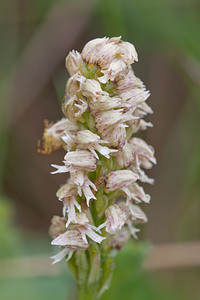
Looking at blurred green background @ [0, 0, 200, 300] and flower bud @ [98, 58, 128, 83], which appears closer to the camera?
flower bud @ [98, 58, 128, 83]

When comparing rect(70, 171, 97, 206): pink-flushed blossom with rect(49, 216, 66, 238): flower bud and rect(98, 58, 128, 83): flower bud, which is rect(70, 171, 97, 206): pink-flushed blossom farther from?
rect(98, 58, 128, 83): flower bud

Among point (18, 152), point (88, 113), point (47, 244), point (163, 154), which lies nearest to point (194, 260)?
point (47, 244)

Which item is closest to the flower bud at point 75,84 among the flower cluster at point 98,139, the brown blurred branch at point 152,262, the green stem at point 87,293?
the flower cluster at point 98,139

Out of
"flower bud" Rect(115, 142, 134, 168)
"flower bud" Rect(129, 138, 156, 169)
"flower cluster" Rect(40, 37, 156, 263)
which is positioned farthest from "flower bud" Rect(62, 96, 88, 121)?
"flower bud" Rect(129, 138, 156, 169)

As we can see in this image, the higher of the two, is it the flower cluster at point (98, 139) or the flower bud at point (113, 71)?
the flower bud at point (113, 71)

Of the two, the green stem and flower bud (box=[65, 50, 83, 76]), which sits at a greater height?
flower bud (box=[65, 50, 83, 76])

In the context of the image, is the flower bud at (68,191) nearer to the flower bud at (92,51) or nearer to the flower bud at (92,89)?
the flower bud at (92,89)

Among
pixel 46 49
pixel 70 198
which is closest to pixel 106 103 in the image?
pixel 70 198

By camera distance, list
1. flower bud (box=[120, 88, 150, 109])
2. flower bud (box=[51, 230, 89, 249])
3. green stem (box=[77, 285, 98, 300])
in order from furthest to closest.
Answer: green stem (box=[77, 285, 98, 300]), flower bud (box=[51, 230, 89, 249]), flower bud (box=[120, 88, 150, 109])
